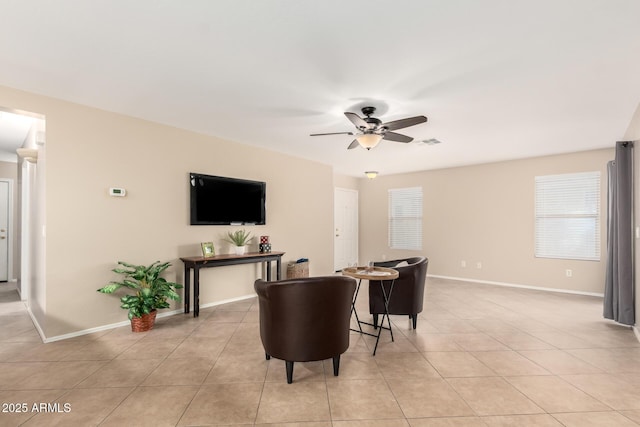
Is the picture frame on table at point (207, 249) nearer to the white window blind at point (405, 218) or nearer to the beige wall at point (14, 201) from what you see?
the beige wall at point (14, 201)

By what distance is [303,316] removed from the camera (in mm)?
2369

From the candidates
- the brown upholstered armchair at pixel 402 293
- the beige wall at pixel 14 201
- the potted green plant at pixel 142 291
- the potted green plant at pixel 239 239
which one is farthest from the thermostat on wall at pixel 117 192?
the beige wall at pixel 14 201

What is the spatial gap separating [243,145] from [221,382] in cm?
358

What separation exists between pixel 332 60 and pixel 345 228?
6.00m

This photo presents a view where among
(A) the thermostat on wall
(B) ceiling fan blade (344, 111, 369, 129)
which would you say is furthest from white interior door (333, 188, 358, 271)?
(A) the thermostat on wall

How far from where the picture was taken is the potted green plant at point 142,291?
135 inches

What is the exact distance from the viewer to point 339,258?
8.00 m

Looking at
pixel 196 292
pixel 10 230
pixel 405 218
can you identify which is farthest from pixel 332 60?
pixel 10 230

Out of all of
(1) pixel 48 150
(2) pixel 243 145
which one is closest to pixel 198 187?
(2) pixel 243 145

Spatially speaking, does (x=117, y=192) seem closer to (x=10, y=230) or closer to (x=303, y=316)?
(x=303, y=316)

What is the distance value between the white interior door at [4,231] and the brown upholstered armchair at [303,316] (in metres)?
6.82

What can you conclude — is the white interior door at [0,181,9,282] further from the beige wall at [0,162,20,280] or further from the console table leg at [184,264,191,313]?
the console table leg at [184,264,191,313]

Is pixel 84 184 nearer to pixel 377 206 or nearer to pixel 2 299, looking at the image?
pixel 2 299

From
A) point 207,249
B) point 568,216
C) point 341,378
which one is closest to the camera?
point 341,378
